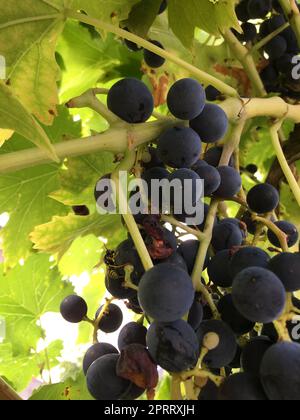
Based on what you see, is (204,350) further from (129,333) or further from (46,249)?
(46,249)

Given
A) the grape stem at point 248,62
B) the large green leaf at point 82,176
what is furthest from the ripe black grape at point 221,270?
the grape stem at point 248,62

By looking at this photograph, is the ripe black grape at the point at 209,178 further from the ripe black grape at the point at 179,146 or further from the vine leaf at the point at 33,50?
the vine leaf at the point at 33,50

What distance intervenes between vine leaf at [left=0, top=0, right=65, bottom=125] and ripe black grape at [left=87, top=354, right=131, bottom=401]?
0.41m

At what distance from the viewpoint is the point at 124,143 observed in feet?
2.33

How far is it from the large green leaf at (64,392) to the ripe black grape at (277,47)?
80 cm

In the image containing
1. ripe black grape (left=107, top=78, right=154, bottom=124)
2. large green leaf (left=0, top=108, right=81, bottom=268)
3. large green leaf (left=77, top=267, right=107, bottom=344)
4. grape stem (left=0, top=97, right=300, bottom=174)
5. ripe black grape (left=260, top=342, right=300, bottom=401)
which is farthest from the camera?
large green leaf (left=77, top=267, right=107, bottom=344)

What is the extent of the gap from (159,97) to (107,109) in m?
0.58

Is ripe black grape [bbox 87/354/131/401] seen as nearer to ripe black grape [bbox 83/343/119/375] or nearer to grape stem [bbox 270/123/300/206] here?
ripe black grape [bbox 83/343/119/375]

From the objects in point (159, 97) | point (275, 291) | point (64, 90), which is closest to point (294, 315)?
point (275, 291)

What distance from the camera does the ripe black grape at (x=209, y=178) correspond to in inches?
28.8

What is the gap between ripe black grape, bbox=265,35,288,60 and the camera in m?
1.14

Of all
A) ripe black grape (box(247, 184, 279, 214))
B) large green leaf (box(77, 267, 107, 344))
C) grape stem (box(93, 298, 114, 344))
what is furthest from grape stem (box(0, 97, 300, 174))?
large green leaf (box(77, 267, 107, 344))

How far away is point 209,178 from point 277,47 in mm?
548

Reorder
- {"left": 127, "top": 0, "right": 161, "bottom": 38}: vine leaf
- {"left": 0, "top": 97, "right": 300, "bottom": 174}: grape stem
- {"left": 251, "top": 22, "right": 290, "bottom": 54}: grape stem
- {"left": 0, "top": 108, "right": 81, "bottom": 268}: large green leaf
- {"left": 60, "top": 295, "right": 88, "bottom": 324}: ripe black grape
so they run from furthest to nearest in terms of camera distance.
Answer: {"left": 0, "top": 108, "right": 81, "bottom": 268}: large green leaf < {"left": 251, "top": 22, "right": 290, "bottom": 54}: grape stem < {"left": 127, "top": 0, "right": 161, "bottom": 38}: vine leaf < {"left": 60, "top": 295, "right": 88, "bottom": 324}: ripe black grape < {"left": 0, "top": 97, "right": 300, "bottom": 174}: grape stem
